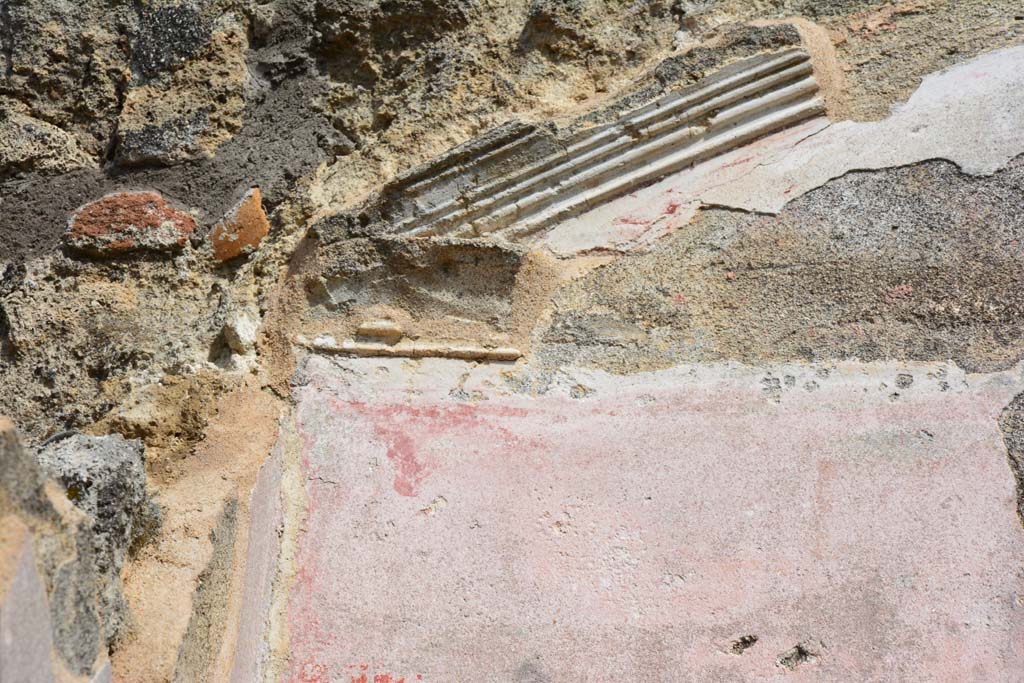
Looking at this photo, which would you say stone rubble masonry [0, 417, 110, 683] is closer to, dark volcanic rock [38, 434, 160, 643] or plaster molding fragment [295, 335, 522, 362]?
dark volcanic rock [38, 434, 160, 643]

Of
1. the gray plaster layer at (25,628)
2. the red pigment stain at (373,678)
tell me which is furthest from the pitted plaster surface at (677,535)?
the gray plaster layer at (25,628)

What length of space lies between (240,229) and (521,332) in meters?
0.75

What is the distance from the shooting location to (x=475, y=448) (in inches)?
86.0

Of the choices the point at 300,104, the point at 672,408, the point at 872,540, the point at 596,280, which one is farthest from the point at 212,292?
the point at 872,540

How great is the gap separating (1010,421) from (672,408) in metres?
0.67

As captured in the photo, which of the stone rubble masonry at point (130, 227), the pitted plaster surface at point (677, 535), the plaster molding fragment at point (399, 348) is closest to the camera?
the pitted plaster surface at point (677, 535)

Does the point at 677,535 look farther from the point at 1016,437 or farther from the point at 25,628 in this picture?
the point at 25,628

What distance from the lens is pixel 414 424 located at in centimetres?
224

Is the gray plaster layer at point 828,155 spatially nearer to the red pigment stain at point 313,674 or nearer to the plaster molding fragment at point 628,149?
the plaster molding fragment at point 628,149

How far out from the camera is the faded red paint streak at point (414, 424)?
218cm

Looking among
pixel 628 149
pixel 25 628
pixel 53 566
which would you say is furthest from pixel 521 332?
pixel 25 628

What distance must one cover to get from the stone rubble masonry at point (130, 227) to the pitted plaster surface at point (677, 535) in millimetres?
653

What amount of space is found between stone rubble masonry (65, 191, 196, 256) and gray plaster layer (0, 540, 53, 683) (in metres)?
1.14

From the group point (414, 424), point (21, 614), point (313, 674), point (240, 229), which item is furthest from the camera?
point (240, 229)
